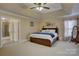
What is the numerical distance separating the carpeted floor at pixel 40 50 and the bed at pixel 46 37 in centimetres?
9

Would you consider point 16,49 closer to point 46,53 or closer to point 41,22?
point 46,53

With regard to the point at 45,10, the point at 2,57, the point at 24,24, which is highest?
the point at 45,10

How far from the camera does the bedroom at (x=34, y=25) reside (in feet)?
7.04

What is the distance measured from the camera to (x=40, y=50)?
221cm

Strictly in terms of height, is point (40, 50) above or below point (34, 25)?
below

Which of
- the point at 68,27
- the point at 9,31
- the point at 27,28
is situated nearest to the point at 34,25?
the point at 27,28

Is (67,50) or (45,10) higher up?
(45,10)

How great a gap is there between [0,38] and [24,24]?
0.59m

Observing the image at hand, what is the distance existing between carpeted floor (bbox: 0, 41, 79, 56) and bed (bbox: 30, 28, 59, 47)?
3.6 inches

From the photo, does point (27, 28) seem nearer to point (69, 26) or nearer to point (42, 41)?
point (42, 41)

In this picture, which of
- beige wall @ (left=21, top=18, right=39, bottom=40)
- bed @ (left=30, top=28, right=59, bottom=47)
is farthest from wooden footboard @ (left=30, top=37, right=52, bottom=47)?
beige wall @ (left=21, top=18, right=39, bottom=40)

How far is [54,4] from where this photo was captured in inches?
85.7

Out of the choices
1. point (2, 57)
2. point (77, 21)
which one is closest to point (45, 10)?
point (77, 21)

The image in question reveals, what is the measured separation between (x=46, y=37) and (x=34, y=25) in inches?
15.4
